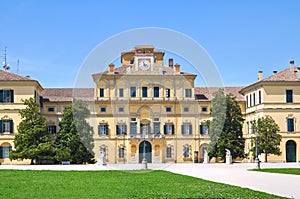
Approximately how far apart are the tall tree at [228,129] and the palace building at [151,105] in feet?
9.93

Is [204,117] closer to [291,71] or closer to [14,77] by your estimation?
[291,71]

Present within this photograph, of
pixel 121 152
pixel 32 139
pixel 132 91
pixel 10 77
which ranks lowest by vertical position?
pixel 121 152

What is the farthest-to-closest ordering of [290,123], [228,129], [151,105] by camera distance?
[151,105] → [290,123] → [228,129]

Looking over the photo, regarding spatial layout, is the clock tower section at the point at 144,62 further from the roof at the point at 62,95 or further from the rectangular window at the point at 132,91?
the roof at the point at 62,95

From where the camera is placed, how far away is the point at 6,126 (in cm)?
4731

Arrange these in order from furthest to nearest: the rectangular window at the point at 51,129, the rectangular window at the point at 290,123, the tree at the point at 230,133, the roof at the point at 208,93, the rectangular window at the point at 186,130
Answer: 1. the roof at the point at 208,93
2. the rectangular window at the point at 51,129
3. the rectangular window at the point at 186,130
4. the rectangular window at the point at 290,123
5. the tree at the point at 230,133

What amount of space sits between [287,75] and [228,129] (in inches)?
296

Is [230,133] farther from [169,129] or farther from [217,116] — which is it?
[169,129]

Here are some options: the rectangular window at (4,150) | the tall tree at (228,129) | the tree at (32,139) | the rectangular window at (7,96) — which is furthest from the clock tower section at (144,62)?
the rectangular window at (4,150)

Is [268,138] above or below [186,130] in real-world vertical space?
below

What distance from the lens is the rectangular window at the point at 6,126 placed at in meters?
47.2

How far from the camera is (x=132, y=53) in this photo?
5422 centimetres

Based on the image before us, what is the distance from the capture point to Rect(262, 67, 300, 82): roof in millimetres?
47188

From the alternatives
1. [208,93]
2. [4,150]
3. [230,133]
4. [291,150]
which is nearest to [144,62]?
[208,93]
